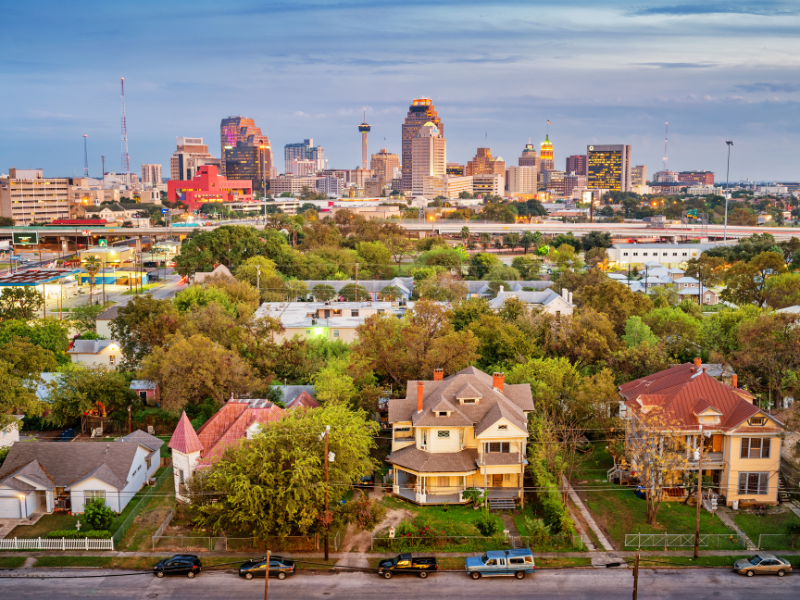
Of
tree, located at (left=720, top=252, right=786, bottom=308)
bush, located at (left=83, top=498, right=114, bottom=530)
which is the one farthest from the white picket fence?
tree, located at (left=720, top=252, right=786, bottom=308)

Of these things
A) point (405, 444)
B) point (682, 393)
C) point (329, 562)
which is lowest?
point (329, 562)

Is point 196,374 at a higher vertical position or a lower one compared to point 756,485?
higher

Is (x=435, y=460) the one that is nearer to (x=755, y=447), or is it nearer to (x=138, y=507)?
(x=138, y=507)

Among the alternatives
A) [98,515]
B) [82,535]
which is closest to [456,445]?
[98,515]

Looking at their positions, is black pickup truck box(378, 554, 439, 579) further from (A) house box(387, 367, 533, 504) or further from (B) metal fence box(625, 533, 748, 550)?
(B) metal fence box(625, 533, 748, 550)

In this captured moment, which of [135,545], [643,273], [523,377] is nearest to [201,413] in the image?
[135,545]

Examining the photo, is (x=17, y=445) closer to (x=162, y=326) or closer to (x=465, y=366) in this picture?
(x=162, y=326)
